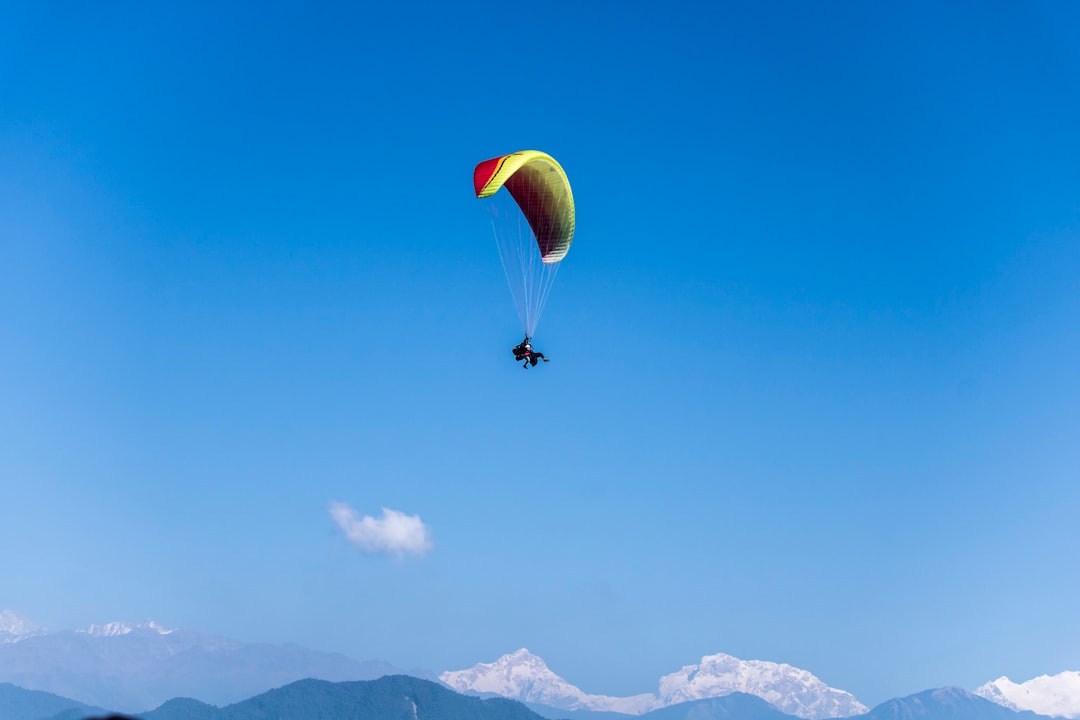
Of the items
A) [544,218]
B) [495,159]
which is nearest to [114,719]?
[495,159]

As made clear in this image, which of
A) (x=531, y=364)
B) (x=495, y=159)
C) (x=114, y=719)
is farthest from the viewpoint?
(x=531, y=364)

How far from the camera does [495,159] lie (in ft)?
205

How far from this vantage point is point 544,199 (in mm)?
70750

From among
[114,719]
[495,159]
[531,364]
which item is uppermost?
[495,159]

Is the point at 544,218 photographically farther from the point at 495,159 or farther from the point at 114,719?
the point at 114,719

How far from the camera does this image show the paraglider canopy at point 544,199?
67125 millimetres

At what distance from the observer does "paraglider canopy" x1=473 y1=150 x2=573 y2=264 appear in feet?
220

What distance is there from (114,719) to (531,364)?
50.8 meters

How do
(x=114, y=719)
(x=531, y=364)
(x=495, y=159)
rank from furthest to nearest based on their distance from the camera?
(x=531, y=364) → (x=495, y=159) → (x=114, y=719)

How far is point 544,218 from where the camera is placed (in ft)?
236

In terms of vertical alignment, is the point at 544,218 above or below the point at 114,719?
above

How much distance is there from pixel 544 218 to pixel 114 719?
55864mm

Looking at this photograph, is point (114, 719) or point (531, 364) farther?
point (531, 364)

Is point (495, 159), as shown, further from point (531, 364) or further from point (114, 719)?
point (114, 719)
